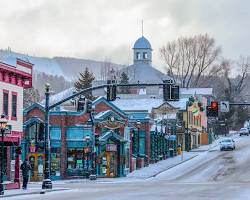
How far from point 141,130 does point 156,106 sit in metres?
23.5

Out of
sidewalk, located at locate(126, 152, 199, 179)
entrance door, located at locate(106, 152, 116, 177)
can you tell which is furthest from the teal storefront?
sidewalk, located at locate(126, 152, 199, 179)

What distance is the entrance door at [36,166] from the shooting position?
6694cm

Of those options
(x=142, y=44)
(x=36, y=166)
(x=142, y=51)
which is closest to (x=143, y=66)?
(x=142, y=51)

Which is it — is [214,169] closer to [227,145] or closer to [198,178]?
[198,178]

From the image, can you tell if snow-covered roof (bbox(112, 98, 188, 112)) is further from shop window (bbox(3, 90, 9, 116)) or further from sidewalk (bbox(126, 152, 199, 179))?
shop window (bbox(3, 90, 9, 116))

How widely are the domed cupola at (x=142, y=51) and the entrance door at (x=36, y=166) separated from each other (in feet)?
343

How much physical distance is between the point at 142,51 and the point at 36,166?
354ft

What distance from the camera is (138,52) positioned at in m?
174

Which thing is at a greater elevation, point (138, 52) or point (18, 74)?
point (138, 52)

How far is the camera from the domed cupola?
6713 inches

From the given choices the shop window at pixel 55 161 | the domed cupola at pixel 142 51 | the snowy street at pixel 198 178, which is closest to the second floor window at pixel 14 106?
the snowy street at pixel 198 178

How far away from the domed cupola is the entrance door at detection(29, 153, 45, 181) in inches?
4112

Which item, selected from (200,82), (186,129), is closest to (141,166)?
(186,129)

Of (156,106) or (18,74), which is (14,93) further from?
(156,106)
